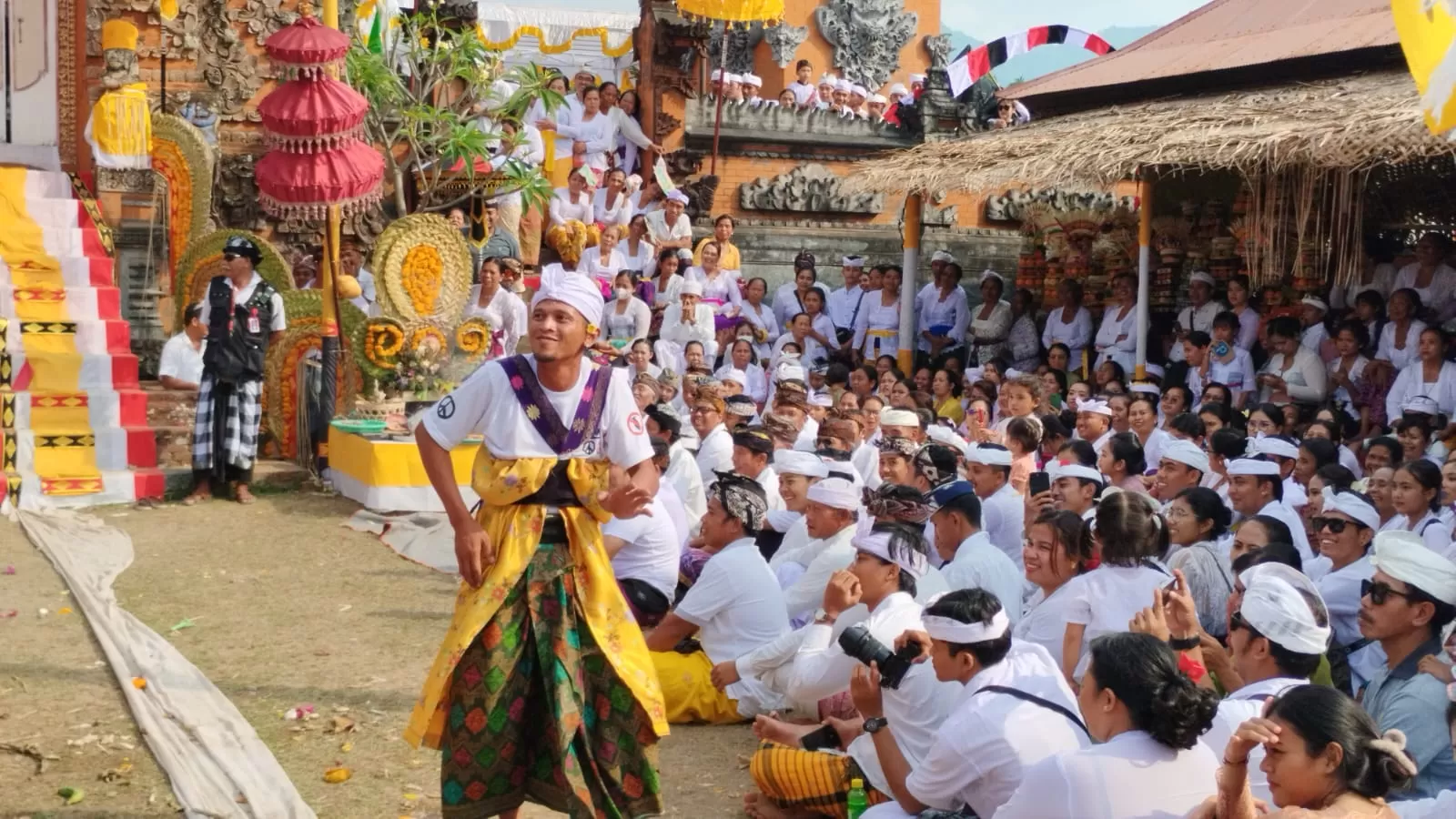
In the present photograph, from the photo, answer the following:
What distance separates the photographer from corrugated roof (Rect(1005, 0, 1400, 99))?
11.7 meters

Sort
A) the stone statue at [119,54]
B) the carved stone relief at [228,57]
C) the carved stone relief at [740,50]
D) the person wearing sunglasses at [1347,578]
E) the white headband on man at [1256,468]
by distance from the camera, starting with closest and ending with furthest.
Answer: the person wearing sunglasses at [1347,578], the white headband on man at [1256,468], the stone statue at [119,54], the carved stone relief at [228,57], the carved stone relief at [740,50]

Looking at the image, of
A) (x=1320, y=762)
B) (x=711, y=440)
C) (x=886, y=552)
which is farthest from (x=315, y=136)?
(x=1320, y=762)

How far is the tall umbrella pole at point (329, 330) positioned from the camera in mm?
10719

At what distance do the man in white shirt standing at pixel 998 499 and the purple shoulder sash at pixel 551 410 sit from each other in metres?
2.98

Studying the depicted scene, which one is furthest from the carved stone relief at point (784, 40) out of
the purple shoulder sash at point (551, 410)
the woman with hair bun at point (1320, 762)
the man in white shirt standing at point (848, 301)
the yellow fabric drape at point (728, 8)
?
the woman with hair bun at point (1320, 762)

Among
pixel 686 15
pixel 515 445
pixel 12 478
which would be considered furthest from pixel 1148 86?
pixel 515 445

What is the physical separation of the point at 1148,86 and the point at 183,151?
26.3ft

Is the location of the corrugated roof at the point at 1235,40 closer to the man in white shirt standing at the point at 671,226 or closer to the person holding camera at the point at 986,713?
the man in white shirt standing at the point at 671,226

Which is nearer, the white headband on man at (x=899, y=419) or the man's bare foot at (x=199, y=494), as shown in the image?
the white headband on man at (x=899, y=419)

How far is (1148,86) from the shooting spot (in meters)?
13.2

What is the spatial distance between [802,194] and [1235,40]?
191 inches

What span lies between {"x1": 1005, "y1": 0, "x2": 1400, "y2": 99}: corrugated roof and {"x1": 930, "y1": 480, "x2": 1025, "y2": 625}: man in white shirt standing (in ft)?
22.1

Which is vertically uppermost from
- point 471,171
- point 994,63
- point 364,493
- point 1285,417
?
point 994,63

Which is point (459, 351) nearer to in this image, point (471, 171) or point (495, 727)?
point (471, 171)
